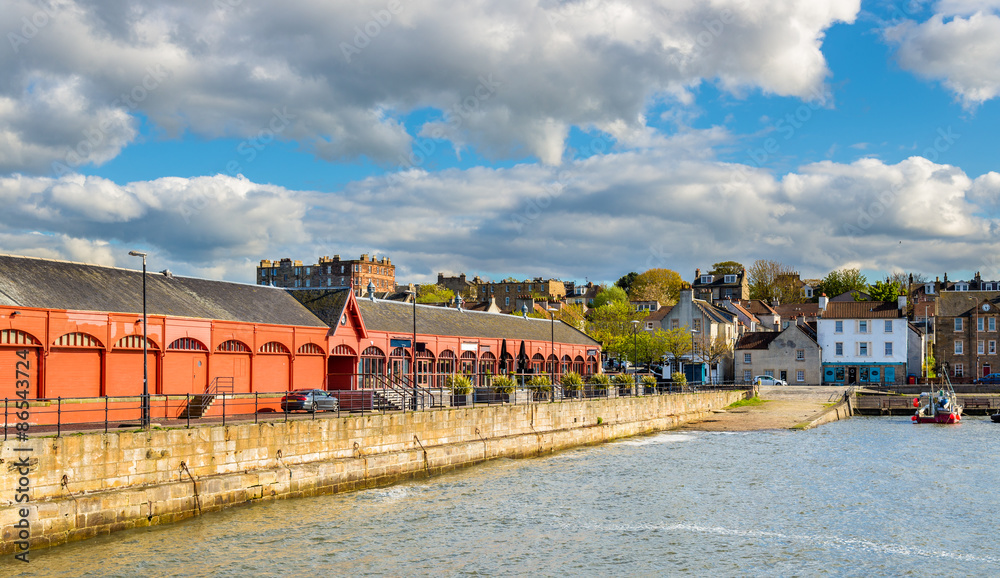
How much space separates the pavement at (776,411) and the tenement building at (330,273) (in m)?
95.3

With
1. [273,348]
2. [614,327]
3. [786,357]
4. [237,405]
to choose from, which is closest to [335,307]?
[273,348]

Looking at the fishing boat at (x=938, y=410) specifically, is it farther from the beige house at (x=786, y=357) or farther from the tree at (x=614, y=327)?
the tree at (x=614, y=327)

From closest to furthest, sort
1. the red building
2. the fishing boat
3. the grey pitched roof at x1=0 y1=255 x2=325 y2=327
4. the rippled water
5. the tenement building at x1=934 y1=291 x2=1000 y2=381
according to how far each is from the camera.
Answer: the rippled water
the red building
the grey pitched roof at x1=0 y1=255 x2=325 y2=327
the fishing boat
the tenement building at x1=934 y1=291 x2=1000 y2=381

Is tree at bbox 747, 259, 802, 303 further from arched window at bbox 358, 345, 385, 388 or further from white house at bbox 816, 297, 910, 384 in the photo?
arched window at bbox 358, 345, 385, 388

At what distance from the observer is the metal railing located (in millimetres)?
25219

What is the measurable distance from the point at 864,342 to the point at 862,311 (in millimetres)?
3371

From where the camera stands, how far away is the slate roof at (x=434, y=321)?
1756 inches

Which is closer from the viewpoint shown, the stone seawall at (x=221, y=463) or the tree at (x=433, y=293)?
the stone seawall at (x=221, y=463)

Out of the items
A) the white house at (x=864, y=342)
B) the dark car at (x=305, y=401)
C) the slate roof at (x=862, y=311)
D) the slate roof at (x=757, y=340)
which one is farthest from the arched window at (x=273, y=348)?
the slate roof at (x=862, y=311)

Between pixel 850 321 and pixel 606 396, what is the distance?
4639cm

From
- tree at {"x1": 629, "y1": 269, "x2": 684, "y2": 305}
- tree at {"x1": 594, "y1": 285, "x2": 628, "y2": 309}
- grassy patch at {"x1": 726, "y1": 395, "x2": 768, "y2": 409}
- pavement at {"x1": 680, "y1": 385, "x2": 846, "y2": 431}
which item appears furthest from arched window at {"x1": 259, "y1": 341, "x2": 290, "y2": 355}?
tree at {"x1": 629, "y1": 269, "x2": 684, "y2": 305}

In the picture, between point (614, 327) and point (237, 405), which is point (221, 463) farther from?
point (614, 327)

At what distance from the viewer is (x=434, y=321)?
54656mm

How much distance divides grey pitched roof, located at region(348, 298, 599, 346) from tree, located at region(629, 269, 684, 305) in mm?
65511
